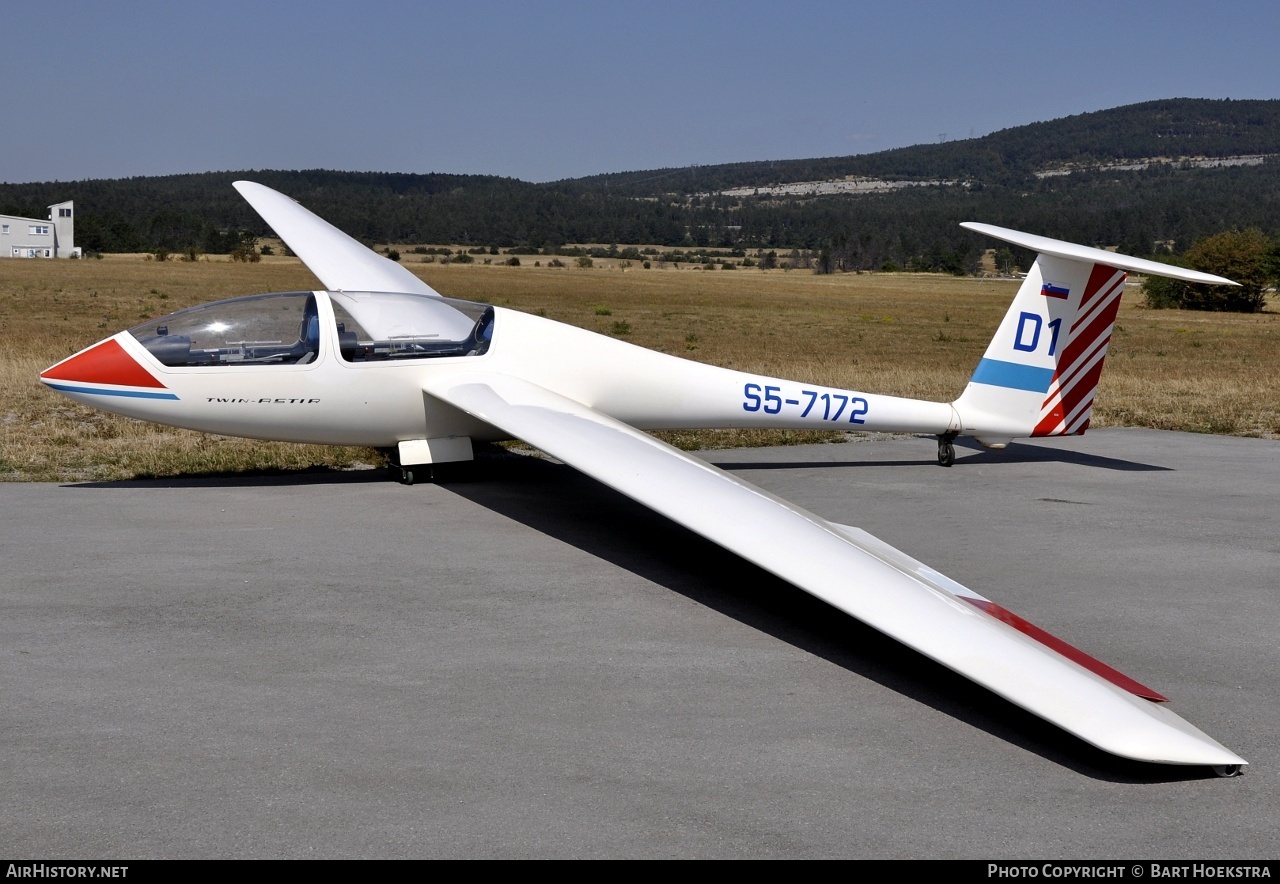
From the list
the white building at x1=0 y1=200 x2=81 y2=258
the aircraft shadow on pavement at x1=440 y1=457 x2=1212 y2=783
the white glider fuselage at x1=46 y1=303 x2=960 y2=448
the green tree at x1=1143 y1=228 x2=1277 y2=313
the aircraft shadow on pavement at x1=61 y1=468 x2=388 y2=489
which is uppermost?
the white building at x1=0 y1=200 x2=81 y2=258

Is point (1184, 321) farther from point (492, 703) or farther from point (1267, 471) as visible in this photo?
point (492, 703)

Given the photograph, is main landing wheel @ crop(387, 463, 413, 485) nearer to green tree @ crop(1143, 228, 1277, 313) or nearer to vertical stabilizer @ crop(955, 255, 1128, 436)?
vertical stabilizer @ crop(955, 255, 1128, 436)

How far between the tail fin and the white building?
125157mm

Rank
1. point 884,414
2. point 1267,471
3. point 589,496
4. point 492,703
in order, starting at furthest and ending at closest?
point 1267,471 → point 884,414 → point 589,496 → point 492,703

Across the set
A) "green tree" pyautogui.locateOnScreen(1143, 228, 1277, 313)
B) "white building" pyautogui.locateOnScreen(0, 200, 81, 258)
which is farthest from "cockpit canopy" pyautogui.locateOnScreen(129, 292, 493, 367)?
"white building" pyautogui.locateOnScreen(0, 200, 81, 258)

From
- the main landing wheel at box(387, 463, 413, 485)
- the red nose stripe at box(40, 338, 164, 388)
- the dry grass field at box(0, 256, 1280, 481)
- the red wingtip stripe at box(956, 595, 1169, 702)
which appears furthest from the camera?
the dry grass field at box(0, 256, 1280, 481)

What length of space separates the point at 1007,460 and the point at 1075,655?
27.9ft

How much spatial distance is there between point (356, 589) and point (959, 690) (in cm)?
399

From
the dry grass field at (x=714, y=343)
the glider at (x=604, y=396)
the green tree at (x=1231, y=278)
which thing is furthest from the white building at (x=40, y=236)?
the glider at (x=604, y=396)

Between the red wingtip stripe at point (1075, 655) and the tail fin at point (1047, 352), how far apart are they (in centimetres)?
675

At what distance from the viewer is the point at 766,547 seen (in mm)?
6895

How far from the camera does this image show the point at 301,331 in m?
11.0

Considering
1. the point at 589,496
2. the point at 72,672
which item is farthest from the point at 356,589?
the point at 589,496

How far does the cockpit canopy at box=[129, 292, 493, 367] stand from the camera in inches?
421
